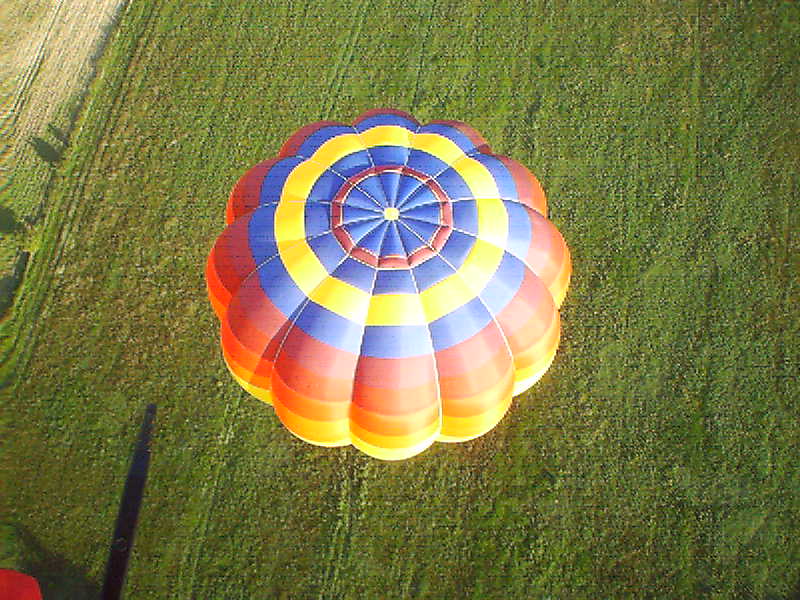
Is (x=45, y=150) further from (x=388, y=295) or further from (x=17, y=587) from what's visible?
(x=388, y=295)

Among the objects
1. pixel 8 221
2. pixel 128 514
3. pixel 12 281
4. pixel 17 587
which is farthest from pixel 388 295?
pixel 8 221

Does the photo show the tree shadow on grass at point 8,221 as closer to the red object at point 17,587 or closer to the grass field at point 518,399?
the grass field at point 518,399

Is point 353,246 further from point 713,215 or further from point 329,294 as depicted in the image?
point 713,215

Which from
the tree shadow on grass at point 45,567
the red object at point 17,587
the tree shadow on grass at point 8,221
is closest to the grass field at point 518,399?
the tree shadow on grass at point 45,567

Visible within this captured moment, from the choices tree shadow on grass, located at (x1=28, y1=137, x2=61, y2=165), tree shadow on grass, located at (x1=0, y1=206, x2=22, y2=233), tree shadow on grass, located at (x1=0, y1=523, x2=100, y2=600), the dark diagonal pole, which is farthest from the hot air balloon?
tree shadow on grass, located at (x1=28, y1=137, x2=61, y2=165)

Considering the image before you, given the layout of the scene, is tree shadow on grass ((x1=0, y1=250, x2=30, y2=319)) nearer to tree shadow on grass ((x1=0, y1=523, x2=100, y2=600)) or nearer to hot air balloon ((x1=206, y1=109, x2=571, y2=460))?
tree shadow on grass ((x1=0, y1=523, x2=100, y2=600))

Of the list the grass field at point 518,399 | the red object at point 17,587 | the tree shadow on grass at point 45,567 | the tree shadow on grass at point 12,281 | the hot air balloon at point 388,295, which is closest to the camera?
the hot air balloon at point 388,295

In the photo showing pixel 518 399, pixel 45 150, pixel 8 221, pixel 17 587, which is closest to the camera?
pixel 17 587

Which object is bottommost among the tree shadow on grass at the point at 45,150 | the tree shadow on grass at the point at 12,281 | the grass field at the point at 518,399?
the grass field at the point at 518,399
